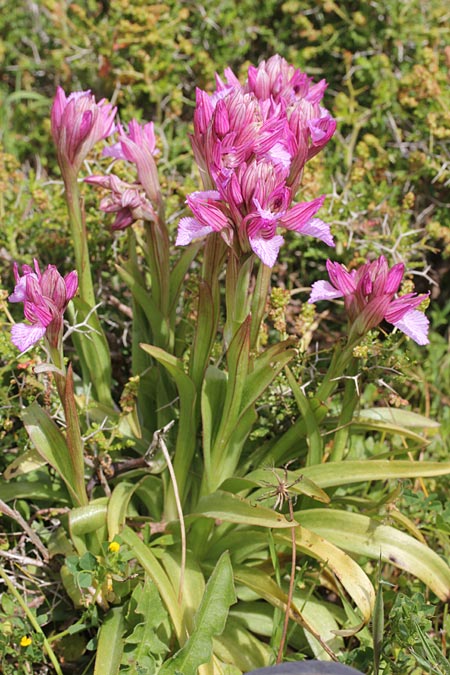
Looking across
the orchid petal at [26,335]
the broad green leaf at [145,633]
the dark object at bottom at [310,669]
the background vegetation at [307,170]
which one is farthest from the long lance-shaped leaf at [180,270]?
the dark object at bottom at [310,669]

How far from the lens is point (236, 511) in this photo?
1.93 meters

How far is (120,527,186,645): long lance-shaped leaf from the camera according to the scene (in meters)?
1.91

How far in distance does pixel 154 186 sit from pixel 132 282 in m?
0.31

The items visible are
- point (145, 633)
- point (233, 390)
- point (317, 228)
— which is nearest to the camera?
point (317, 228)

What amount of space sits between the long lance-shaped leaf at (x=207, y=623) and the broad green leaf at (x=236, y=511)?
0.37 feet

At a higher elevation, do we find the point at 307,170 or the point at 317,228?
the point at 317,228

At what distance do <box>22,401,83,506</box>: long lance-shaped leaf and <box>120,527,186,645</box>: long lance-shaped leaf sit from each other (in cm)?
22

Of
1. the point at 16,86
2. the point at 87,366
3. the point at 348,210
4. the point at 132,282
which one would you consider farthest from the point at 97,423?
the point at 16,86

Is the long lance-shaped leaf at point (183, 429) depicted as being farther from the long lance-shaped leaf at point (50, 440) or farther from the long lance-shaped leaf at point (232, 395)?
the long lance-shaped leaf at point (50, 440)

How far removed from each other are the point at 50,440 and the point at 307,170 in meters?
1.71

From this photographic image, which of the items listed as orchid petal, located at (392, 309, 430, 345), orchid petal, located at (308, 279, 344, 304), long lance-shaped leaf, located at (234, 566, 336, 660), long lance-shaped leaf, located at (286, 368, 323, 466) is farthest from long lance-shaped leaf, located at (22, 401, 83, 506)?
orchid petal, located at (392, 309, 430, 345)

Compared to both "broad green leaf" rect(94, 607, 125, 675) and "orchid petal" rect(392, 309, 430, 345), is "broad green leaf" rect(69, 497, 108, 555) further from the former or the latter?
"orchid petal" rect(392, 309, 430, 345)

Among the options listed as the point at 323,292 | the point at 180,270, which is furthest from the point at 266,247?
the point at 180,270

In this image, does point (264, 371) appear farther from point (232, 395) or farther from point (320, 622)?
A: point (320, 622)
